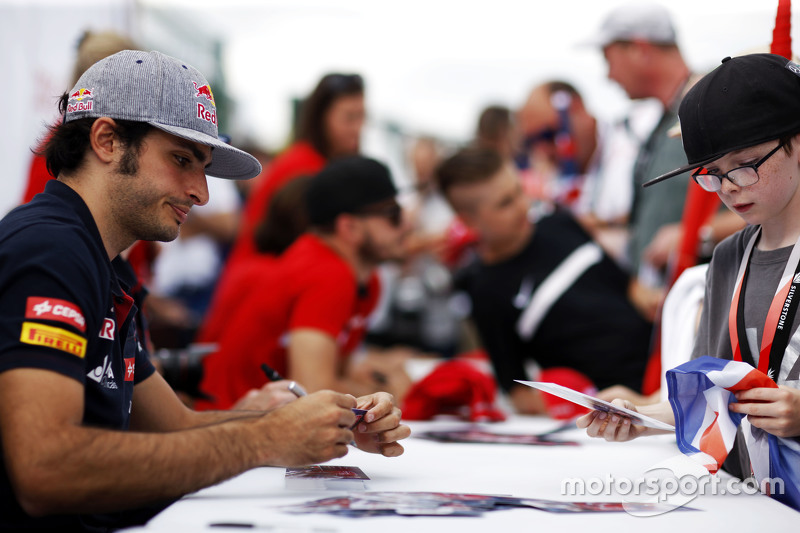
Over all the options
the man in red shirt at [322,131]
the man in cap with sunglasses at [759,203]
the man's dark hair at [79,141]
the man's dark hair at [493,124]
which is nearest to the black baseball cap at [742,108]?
the man in cap with sunglasses at [759,203]

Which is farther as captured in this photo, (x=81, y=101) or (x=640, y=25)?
(x=640, y=25)

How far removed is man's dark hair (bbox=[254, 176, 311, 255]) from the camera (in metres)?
3.42

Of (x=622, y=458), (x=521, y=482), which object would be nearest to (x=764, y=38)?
(x=622, y=458)

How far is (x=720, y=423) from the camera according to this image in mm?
1418

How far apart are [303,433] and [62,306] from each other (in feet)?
1.35

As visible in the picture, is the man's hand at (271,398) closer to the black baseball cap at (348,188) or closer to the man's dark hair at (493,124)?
the black baseball cap at (348,188)

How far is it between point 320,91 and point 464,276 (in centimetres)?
114

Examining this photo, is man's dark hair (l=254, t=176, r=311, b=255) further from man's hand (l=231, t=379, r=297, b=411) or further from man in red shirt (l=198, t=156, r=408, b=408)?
man's hand (l=231, t=379, r=297, b=411)

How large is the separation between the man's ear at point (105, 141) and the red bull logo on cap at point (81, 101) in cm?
4

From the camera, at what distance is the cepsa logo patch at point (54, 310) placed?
3.82 ft

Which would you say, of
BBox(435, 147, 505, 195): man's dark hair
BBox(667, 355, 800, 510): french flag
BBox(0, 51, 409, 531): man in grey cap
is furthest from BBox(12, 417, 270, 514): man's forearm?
BBox(435, 147, 505, 195): man's dark hair

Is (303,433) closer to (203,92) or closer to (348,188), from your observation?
(203,92)

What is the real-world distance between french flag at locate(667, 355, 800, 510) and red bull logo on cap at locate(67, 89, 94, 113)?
111cm

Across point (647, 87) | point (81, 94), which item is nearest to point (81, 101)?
point (81, 94)
